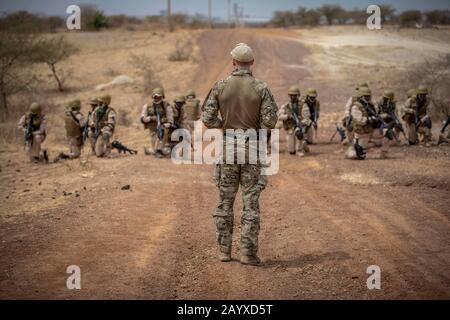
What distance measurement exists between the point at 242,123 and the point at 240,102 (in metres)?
0.22

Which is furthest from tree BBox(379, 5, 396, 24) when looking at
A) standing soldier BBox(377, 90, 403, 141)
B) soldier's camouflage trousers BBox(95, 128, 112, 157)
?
soldier's camouflage trousers BBox(95, 128, 112, 157)

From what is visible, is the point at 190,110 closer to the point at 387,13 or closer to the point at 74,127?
the point at 74,127

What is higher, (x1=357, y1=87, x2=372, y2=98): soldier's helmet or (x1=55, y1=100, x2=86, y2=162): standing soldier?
(x1=357, y1=87, x2=372, y2=98): soldier's helmet

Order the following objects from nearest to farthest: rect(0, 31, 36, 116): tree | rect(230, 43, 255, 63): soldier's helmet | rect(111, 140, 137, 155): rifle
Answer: rect(230, 43, 255, 63): soldier's helmet < rect(111, 140, 137, 155): rifle < rect(0, 31, 36, 116): tree

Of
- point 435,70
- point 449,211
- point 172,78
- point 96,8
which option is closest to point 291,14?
point 96,8

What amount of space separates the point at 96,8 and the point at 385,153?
4945 centimetres

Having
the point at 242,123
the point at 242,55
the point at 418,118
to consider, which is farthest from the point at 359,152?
the point at 242,55

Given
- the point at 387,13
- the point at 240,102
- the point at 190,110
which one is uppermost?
the point at 387,13

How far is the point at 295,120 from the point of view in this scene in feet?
45.6

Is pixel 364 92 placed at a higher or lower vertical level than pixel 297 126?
higher

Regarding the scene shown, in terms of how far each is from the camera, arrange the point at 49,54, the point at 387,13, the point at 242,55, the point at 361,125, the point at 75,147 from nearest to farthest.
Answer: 1. the point at 242,55
2. the point at 361,125
3. the point at 75,147
4. the point at 49,54
5. the point at 387,13

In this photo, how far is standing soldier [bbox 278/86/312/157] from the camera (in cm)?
1383

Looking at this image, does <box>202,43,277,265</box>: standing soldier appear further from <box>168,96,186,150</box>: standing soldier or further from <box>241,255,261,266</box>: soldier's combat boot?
<box>168,96,186,150</box>: standing soldier

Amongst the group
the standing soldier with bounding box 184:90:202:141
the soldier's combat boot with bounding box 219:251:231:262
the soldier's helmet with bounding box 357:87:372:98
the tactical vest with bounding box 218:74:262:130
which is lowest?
the soldier's combat boot with bounding box 219:251:231:262
